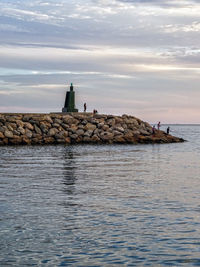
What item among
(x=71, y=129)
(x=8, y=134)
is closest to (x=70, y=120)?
(x=71, y=129)

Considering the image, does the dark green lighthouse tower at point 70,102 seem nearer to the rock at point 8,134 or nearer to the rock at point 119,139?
the rock at point 119,139

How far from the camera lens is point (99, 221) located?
10.9 meters

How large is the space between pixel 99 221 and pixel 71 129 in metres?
38.3

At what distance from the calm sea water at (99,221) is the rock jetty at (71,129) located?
27.5 metres

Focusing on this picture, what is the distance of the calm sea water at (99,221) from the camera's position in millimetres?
8234

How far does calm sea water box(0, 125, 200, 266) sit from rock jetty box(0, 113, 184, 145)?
1082 inches

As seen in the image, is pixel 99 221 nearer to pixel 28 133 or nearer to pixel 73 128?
pixel 28 133

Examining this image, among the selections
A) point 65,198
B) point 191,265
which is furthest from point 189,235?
point 65,198

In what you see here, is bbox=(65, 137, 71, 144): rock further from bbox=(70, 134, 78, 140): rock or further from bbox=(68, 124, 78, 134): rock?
bbox=(68, 124, 78, 134): rock

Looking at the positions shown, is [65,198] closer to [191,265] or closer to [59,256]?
[59,256]

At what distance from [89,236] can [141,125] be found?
46.4m

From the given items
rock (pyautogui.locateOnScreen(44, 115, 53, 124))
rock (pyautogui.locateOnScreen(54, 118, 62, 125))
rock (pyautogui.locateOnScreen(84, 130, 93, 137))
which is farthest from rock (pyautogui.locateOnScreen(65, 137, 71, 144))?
rock (pyautogui.locateOnScreen(44, 115, 53, 124))

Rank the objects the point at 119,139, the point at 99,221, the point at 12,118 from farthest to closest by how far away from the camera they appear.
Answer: the point at 119,139 → the point at 12,118 → the point at 99,221

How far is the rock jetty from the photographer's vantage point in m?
46.3
